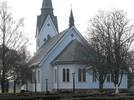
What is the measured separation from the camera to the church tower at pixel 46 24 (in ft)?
288

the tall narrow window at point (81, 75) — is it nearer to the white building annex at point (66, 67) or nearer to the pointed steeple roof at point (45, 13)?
the white building annex at point (66, 67)

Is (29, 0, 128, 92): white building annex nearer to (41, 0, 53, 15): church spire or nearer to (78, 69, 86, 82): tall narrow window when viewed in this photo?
(78, 69, 86, 82): tall narrow window

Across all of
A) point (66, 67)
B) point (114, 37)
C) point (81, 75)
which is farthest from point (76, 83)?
point (114, 37)

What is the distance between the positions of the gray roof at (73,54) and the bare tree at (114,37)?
19.4 feet

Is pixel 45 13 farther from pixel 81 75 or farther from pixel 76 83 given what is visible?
pixel 76 83

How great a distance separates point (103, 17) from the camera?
204 feet

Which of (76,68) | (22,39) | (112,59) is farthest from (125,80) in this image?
(22,39)

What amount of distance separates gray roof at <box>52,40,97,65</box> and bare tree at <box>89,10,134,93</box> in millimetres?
5924

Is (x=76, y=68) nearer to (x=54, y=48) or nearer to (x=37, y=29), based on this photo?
(x=54, y=48)

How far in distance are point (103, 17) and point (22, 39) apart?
11.8 metres

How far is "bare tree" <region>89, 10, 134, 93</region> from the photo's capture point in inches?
2351

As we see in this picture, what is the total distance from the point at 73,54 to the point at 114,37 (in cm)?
1268

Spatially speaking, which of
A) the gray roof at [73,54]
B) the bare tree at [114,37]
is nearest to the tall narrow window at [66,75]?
the gray roof at [73,54]

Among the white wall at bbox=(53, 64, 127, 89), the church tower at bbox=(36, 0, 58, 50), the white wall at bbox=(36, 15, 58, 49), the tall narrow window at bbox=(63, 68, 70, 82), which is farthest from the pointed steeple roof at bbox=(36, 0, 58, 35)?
the tall narrow window at bbox=(63, 68, 70, 82)
